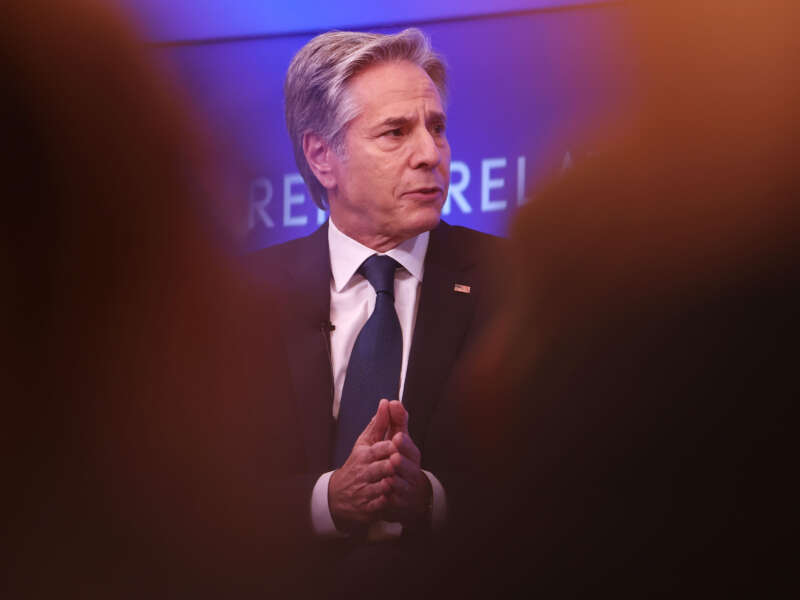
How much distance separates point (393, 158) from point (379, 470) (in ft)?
2.48

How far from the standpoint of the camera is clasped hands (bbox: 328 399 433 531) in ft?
7.11

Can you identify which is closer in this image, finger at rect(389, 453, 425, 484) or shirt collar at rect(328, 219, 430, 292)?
finger at rect(389, 453, 425, 484)

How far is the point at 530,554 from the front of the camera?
2318 millimetres

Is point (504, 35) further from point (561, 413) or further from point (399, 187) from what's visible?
point (561, 413)

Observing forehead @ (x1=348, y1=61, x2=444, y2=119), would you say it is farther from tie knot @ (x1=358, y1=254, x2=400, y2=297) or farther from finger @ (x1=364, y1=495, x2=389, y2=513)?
finger @ (x1=364, y1=495, x2=389, y2=513)

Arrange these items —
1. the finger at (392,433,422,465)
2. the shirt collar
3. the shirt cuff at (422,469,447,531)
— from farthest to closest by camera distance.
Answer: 1. the shirt collar
2. the shirt cuff at (422,469,447,531)
3. the finger at (392,433,422,465)

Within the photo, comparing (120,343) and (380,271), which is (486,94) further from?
(120,343)

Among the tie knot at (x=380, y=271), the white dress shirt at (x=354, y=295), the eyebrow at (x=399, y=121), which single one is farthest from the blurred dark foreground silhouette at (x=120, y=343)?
the eyebrow at (x=399, y=121)

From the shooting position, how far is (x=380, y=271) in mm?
2342

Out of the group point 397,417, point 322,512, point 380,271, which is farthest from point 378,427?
point 380,271

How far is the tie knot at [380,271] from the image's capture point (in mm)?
2330

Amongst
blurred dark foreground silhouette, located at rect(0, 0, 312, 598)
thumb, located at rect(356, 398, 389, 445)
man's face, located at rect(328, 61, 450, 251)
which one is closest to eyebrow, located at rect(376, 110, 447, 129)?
man's face, located at rect(328, 61, 450, 251)

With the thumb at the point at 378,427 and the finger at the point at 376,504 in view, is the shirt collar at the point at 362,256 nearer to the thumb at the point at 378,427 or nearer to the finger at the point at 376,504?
the thumb at the point at 378,427

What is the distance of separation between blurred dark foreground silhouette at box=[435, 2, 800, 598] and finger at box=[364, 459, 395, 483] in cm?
26
